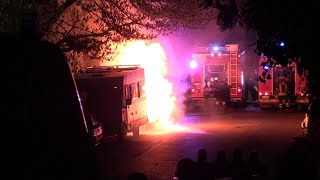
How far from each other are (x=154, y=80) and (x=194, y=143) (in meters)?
6.36

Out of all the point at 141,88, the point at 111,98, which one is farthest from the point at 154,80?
the point at 111,98

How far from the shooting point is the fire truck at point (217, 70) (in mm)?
30844

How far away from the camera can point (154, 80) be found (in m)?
23.0

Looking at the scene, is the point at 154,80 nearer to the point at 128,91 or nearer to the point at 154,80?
the point at 154,80

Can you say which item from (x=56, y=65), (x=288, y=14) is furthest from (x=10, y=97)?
(x=288, y=14)

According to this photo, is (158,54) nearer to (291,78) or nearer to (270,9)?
(291,78)

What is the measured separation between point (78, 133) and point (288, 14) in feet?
12.6

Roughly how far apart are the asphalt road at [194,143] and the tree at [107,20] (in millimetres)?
2937

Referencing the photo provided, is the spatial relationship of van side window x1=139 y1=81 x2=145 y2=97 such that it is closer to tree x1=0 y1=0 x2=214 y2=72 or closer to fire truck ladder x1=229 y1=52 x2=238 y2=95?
tree x1=0 y1=0 x2=214 y2=72

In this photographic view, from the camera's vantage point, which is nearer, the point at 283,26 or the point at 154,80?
the point at 283,26

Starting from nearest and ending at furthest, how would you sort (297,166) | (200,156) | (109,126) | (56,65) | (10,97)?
1. (10,97)
2. (56,65)
3. (200,156)
4. (297,166)
5. (109,126)

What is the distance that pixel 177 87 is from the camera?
3494 centimetres

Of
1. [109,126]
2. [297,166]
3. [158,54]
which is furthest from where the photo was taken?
[158,54]

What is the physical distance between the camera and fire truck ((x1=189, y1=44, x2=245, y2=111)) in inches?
1214
